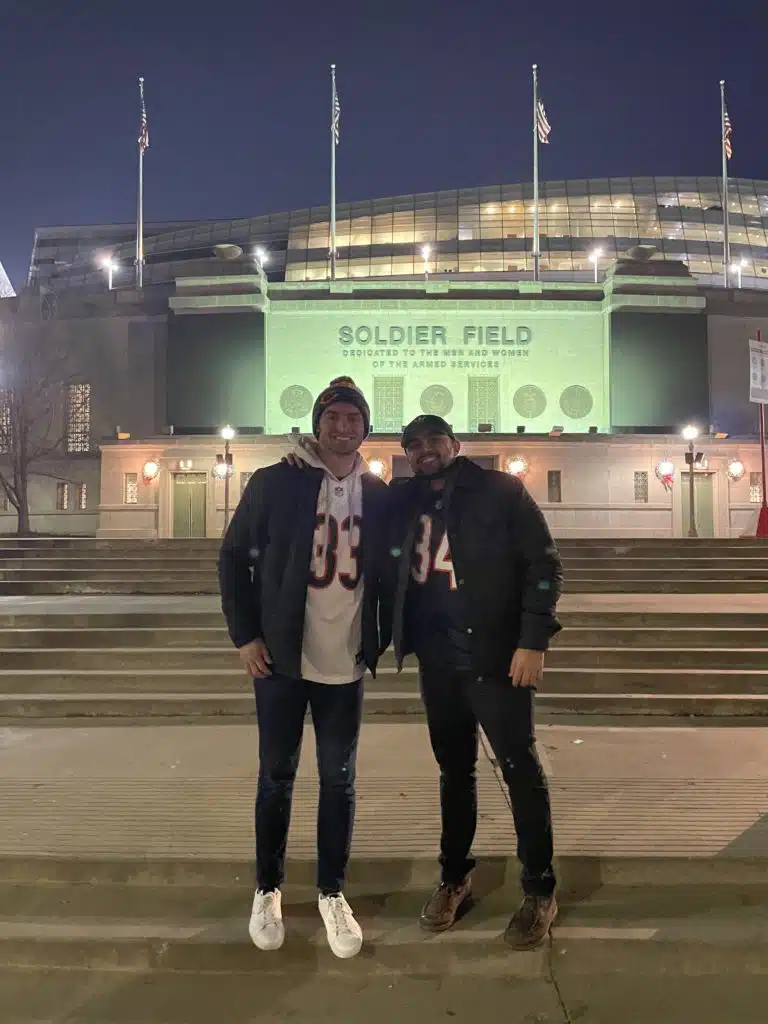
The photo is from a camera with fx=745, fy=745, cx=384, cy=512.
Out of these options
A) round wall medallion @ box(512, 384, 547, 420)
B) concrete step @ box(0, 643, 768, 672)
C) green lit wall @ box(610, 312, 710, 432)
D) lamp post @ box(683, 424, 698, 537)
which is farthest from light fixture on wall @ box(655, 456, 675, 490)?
concrete step @ box(0, 643, 768, 672)

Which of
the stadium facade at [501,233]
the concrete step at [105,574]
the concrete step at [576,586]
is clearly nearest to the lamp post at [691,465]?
the concrete step at [576,586]

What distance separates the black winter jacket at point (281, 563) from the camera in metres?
3.17

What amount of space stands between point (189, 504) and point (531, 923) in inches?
1016

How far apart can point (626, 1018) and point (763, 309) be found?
3630 centimetres

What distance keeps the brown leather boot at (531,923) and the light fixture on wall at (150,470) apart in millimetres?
25764

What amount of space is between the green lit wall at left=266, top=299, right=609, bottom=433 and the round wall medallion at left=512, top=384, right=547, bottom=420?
0.04 metres

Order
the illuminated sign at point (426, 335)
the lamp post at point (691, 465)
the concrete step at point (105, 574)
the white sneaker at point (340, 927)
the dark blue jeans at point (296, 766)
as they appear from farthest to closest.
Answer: the illuminated sign at point (426, 335) < the lamp post at point (691, 465) < the concrete step at point (105, 574) < the dark blue jeans at point (296, 766) < the white sneaker at point (340, 927)

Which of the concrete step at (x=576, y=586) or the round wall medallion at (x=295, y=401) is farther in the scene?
the round wall medallion at (x=295, y=401)

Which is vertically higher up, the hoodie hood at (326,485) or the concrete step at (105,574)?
the hoodie hood at (326,485)

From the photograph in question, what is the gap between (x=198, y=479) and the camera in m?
27.8

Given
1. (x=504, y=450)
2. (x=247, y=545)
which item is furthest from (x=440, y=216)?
(x=247, y=545)

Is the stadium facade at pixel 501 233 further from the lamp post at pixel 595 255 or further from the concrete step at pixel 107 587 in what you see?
the concrete step at pixel 107 587

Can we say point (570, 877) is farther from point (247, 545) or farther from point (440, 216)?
point (440, 216)

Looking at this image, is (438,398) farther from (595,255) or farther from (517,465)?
(595,255)
